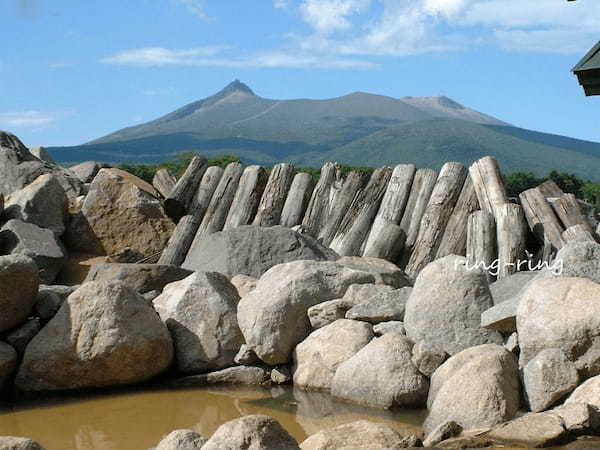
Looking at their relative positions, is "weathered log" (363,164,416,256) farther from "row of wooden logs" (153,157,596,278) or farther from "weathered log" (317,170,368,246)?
"weathered log" (317,170,368,246)

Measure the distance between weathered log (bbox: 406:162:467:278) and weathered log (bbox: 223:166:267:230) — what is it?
3.08 m

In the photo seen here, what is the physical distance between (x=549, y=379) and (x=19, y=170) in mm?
11546

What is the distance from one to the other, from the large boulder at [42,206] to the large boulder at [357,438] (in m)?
9.03

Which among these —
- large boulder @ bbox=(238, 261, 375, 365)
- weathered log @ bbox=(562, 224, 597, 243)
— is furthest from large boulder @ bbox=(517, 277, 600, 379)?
weathered log @ bbox=(562, 224, 597, 243)

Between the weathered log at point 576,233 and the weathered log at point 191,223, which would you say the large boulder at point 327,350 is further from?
the weathered log at point 191,223

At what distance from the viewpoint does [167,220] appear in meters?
15.0

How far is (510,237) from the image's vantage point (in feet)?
38.0

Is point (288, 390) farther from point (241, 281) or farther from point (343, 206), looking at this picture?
point (343, 206)

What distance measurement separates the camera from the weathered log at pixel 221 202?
1455 centimetres

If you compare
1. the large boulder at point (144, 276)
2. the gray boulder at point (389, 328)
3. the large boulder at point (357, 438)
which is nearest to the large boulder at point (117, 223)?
the large boulder at point (144, 276)

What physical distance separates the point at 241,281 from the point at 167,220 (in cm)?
443

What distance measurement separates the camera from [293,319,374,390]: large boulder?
8961mm

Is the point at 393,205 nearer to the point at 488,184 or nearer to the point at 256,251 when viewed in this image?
the point at 488,184

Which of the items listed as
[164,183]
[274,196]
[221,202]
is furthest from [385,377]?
[164,183]
